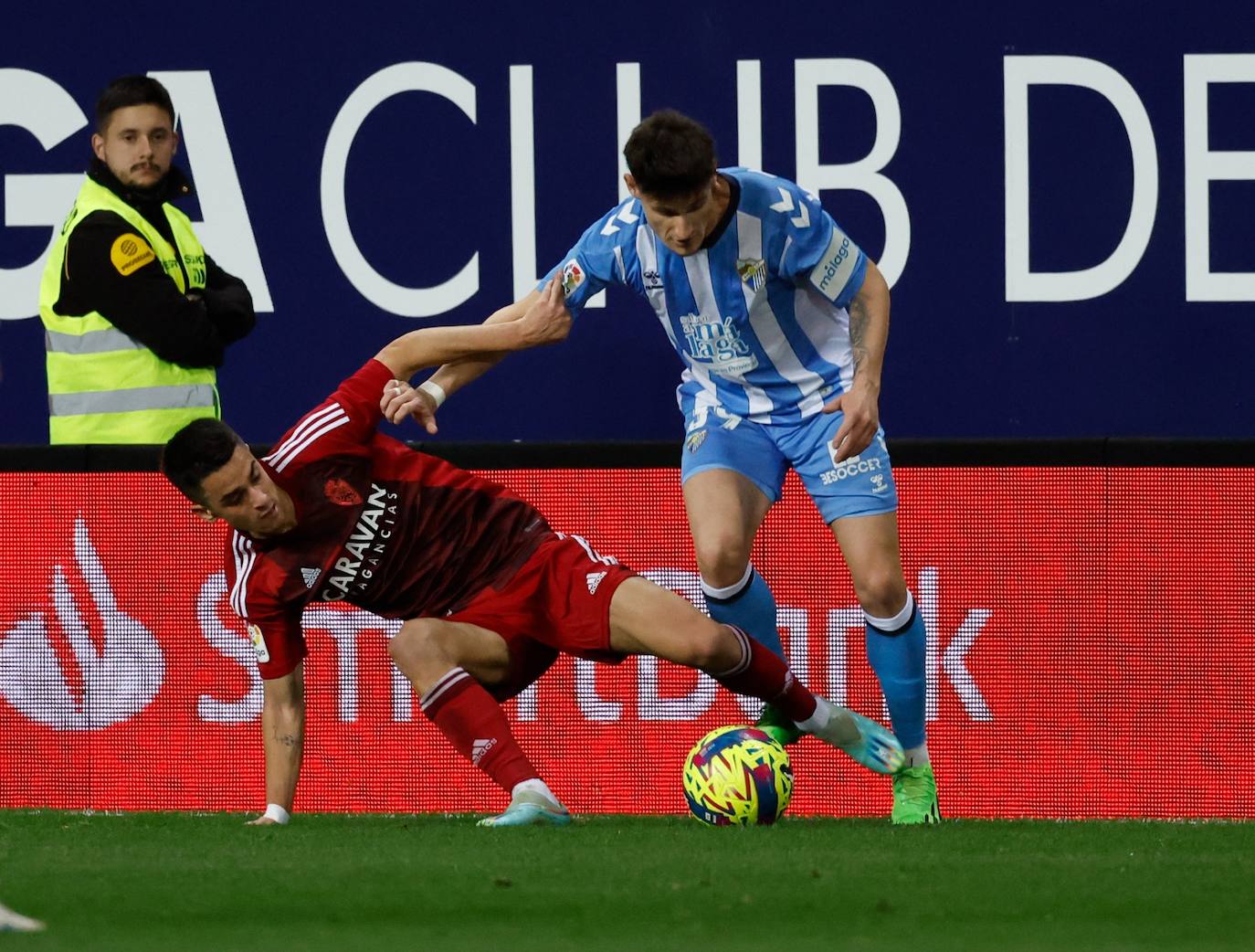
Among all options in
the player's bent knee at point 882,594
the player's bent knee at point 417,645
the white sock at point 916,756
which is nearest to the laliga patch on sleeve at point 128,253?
the player's bent knee at point 417,645

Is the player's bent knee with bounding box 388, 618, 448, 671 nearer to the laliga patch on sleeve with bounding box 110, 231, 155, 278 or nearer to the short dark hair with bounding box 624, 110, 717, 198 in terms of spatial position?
the short dark hair with bounding box 624, 110, 717, 198

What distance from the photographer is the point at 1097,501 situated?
650 cm

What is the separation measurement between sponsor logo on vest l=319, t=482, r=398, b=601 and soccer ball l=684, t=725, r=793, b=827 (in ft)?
3.27

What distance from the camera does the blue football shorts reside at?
19.2 feet

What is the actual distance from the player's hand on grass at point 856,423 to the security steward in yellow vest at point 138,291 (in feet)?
6.29

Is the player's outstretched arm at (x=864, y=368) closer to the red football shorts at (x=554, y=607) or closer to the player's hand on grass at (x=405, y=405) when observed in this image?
the red football shorts at (x=554, y=607)

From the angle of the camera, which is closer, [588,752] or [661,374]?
[588,752]

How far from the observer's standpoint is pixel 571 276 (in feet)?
19.4

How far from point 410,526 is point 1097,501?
2.05m

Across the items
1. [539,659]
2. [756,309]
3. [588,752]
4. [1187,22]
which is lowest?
[588,752]

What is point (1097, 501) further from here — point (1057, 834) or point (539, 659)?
point (539, 659)

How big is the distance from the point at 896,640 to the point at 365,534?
4.68 ft

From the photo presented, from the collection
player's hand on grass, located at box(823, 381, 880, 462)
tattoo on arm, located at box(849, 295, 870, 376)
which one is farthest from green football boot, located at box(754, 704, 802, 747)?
tattoo on arm, located at box(849, 295, 870, 376)

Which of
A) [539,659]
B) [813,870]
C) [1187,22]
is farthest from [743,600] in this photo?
[1187,22]
